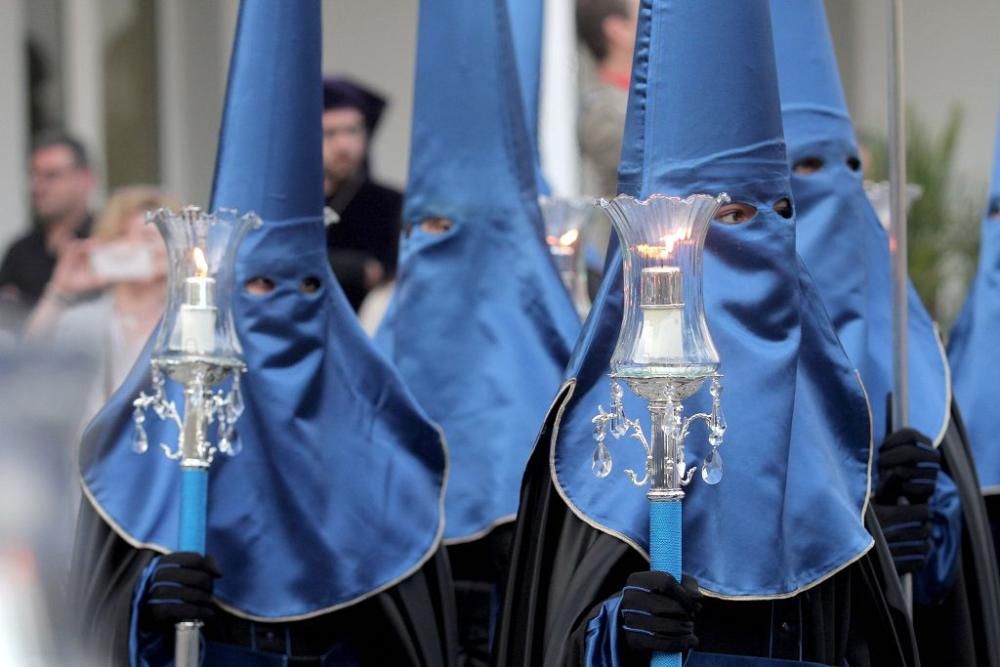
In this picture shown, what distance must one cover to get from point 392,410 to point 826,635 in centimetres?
136

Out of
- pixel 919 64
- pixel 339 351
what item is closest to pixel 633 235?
pixel 339 351

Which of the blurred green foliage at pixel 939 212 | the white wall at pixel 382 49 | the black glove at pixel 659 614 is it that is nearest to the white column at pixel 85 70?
the white wall at pixel 382 49

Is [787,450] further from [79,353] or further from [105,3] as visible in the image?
[105,3]

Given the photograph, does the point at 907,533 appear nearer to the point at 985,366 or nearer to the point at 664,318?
the point at 985,366

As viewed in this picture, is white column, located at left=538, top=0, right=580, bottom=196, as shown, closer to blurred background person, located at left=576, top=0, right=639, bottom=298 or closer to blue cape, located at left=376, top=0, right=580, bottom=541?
blurred background person, located at left=576, top=0, right=639, bottom=298

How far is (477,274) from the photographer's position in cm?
588

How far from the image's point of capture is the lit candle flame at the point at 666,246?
13.4ft

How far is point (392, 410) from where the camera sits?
5301 millimetres

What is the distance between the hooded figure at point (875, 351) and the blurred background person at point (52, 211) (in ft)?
11.6

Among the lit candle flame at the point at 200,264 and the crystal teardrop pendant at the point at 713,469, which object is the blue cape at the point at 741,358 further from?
the lit candle flame at the point at 200,264

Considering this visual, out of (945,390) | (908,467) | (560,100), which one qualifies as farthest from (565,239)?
(560,100)

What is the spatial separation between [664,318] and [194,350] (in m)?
1.19

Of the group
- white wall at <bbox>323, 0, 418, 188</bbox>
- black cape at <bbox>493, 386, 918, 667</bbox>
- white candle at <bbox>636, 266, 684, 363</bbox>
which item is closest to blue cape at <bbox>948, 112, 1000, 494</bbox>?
black cape at <bbox>493, 386, 918, 667</bbox>

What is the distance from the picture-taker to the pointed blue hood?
5469 millimetres
